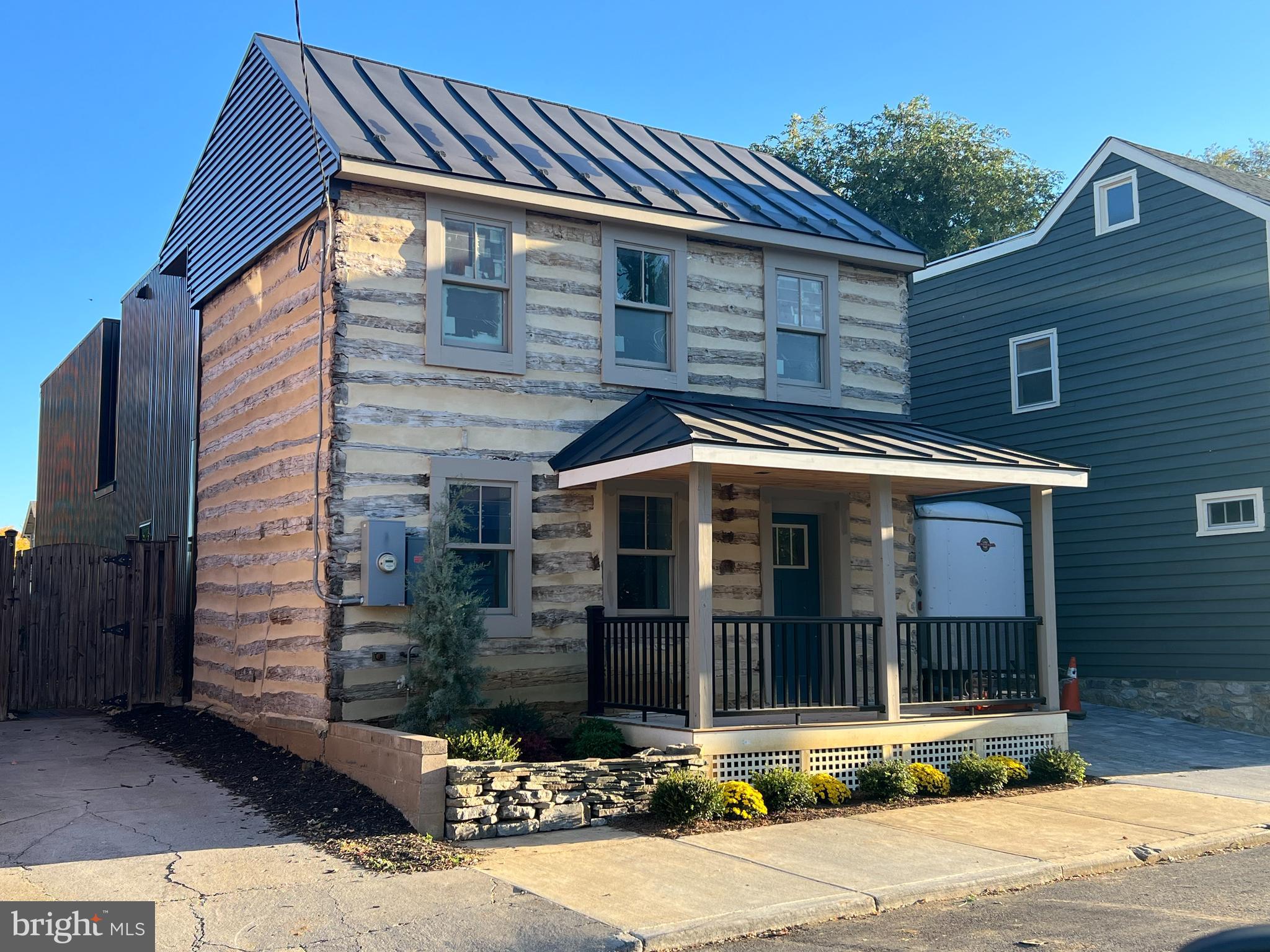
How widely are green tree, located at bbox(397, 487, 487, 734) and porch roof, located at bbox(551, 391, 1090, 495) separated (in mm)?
1803

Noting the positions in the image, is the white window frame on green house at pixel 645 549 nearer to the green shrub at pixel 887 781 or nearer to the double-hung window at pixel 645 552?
the double-hung window at pixel 645 552

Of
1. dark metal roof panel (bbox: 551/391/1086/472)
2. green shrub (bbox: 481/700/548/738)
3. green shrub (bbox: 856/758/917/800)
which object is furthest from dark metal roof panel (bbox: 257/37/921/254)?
green shrub (bbox: 856/758/917/800)

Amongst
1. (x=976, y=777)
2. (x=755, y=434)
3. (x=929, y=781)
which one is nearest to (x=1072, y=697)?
(x=976, y=777)

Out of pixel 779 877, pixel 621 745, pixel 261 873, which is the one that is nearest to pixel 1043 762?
pixel 621 745

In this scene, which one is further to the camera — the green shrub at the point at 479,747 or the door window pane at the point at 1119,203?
the door window pane at the point at 1119,203

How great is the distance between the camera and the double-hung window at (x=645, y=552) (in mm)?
12062

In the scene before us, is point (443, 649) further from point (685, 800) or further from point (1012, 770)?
point (1012, 770)

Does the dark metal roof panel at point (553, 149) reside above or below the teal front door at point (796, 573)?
above

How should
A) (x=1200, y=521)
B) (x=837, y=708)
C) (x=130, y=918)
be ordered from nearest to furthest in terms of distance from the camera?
(x=130, y=918) → (x=837, y=708) → (x=1200, y=521)

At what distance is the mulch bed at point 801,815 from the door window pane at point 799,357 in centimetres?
510

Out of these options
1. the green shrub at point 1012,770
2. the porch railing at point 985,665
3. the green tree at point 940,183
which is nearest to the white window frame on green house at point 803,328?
the porch railing at point 985,665

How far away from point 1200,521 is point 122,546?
16.5 meters

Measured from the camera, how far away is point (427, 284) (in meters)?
11.1

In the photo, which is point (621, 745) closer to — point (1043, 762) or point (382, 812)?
point (382, 812)
